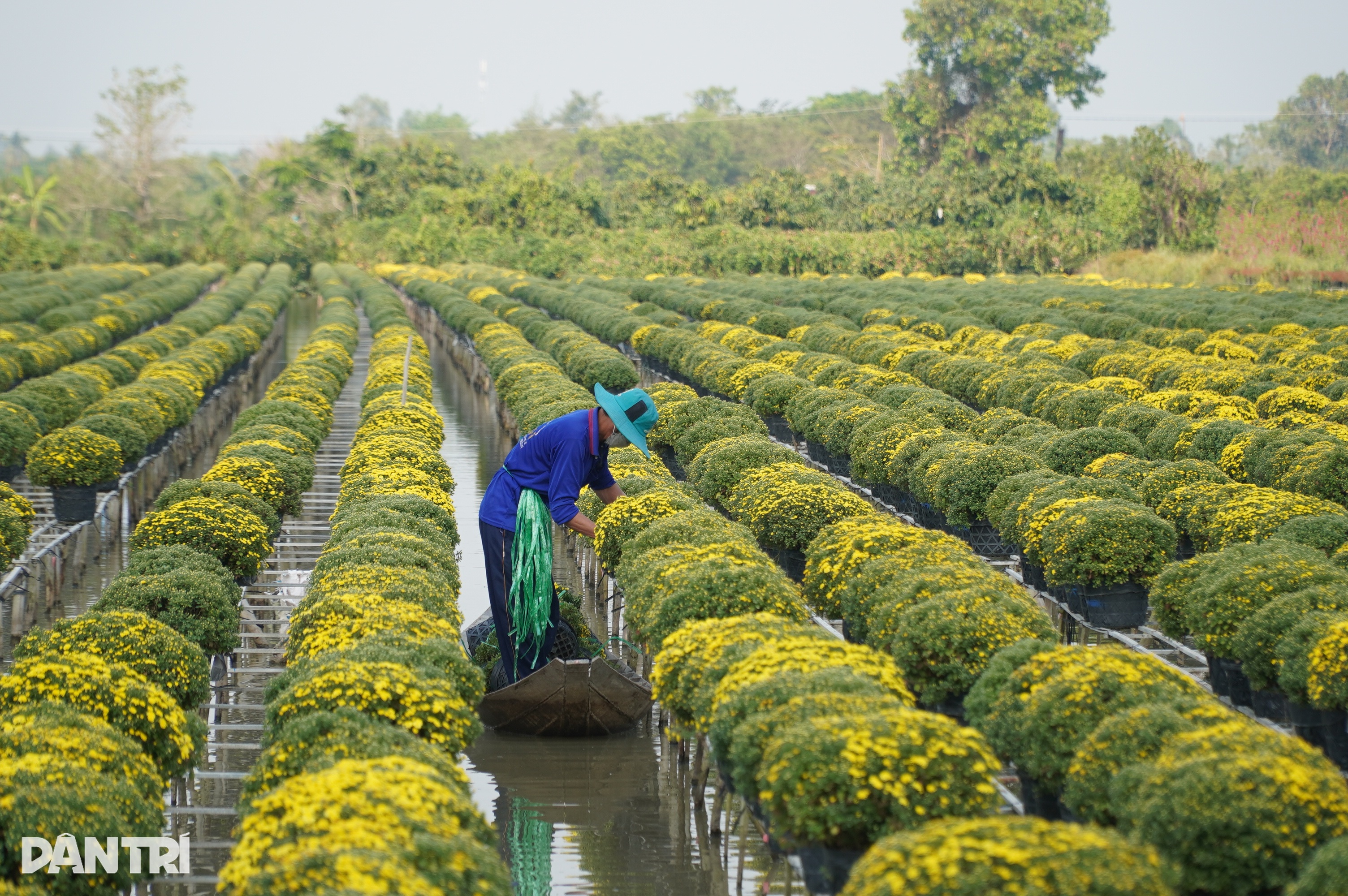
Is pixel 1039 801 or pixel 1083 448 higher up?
pixel 1083 448

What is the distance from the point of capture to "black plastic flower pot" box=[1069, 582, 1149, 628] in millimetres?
10414

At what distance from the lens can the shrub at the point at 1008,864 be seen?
4324 mm

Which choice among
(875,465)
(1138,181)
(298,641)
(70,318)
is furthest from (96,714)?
(1138,181)

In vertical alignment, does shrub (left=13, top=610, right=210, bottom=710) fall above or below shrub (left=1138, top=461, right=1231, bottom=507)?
below

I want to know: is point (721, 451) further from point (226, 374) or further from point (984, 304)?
point (984, 304)

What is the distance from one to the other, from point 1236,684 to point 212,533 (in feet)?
27.9

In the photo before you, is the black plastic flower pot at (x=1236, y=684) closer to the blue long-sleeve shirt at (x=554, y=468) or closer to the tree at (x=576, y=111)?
the blue long-sleeve shirt at (x=554, y=468)

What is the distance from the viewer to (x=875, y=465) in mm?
15172

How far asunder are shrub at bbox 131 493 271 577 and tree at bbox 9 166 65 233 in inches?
3352

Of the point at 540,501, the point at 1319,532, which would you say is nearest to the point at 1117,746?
the point at 540,501

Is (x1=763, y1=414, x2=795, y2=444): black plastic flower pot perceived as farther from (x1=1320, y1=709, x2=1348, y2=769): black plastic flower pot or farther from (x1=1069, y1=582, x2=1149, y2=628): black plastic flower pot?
(x1=1320, y1=709, x2=1348, y2=769): black plastic flower pot

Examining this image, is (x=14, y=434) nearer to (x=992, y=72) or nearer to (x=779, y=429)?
(x=779, y=429)

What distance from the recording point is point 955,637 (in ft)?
26.0

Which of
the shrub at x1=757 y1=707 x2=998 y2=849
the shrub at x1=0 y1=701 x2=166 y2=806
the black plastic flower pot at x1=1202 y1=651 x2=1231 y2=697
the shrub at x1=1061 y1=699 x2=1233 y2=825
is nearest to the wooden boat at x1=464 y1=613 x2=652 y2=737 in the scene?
the shrub at x1=0 y1=701 x2=166 y2=806
